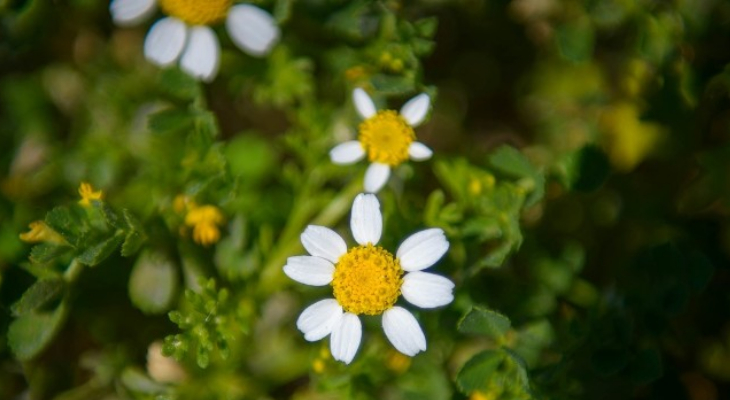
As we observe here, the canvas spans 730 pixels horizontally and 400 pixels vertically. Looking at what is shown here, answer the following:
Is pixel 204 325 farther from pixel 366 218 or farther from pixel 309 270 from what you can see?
pixel 366 218

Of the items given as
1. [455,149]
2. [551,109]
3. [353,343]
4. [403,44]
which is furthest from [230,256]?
[551,109]

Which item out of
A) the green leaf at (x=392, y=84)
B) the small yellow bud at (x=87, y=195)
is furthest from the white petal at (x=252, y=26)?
the small yellow bud at (x=87, y=195)

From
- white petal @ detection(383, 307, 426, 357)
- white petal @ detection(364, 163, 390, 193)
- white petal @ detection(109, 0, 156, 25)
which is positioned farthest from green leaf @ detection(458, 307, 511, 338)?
white petal @ detection(109, 0, 156, 25)

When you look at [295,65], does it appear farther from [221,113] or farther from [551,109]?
[551,109]

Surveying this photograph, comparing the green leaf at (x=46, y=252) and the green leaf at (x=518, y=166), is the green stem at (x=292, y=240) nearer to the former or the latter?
the green leaf at (x=518, y=166)

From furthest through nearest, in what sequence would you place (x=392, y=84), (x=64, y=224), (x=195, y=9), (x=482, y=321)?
(x=195, y=9) → (x=392, y=84) → (x=64, y=224) → (x=482, y=321)

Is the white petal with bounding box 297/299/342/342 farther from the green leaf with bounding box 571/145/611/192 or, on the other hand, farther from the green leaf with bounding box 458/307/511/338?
the green leaf with bounding box 571/145/611/192

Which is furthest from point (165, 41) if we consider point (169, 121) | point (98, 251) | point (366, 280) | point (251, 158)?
point (366, 280)
